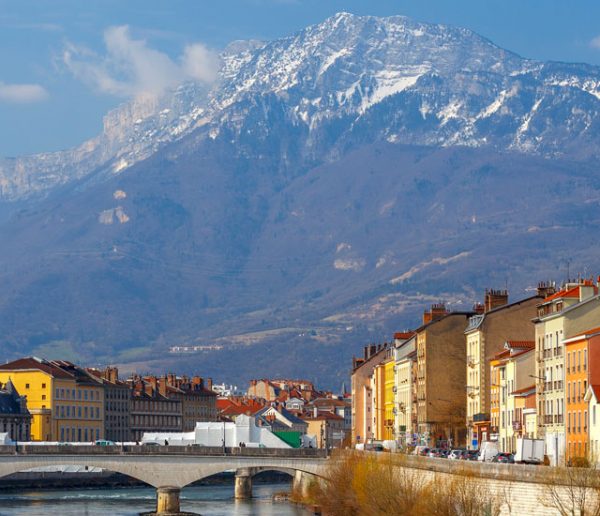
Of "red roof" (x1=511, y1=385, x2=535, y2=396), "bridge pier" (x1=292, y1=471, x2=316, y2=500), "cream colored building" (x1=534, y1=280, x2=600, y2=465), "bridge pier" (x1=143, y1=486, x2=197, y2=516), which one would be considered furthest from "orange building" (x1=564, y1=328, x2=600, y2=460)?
"bridge pier" (x1=292, y1=471, x2=316, y2=500)

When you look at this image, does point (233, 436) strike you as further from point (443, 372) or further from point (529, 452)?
point (529, 452)

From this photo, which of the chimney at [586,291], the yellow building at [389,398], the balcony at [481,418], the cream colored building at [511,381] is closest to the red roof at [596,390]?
the chimney at [586,291]

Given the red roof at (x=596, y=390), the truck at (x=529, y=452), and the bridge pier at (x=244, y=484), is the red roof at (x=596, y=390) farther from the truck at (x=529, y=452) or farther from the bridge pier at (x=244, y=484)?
the bridge pier at (x=244, y=484)

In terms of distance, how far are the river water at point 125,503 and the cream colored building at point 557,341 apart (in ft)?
103

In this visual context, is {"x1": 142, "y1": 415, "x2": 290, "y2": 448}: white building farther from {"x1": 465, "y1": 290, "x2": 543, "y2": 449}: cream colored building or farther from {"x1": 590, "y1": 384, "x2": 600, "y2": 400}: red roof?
{"x1": 590, "y1": 384, "x2": 600, "y2": 400}: red roof

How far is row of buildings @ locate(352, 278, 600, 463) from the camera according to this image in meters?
89.1

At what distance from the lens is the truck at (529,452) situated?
83812 mm

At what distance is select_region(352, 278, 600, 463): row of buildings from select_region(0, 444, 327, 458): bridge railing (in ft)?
34.4

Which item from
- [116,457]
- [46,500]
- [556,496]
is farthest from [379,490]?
[46,500]

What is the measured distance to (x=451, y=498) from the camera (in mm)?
75500

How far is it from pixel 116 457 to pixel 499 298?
28086 mm

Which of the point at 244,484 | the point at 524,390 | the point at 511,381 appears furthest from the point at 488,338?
the point at 244,484

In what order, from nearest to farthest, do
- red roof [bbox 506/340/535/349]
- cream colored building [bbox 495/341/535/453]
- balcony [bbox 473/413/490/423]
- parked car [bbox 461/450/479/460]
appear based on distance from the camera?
parked car [bbox 461/450/479/460]
cream colored building [bbox 495/341/535/453]
red roof [bbox 506/340/535/349]
balcony [bbox 473/413/490/423]

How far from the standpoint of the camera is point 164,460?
133 metres
